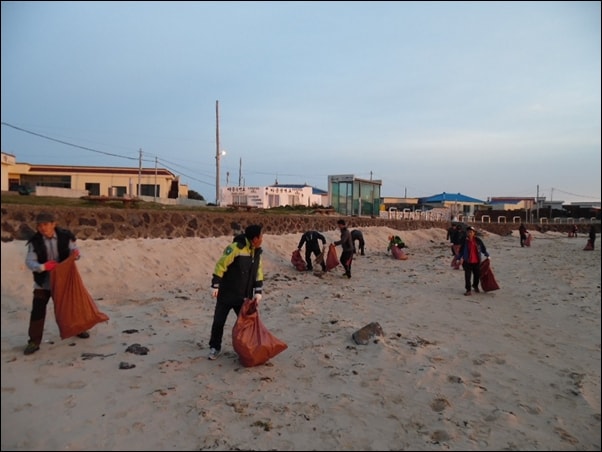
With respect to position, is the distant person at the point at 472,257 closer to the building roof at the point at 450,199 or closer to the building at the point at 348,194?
the building at the point at 348,194

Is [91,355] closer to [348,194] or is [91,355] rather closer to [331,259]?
[331,259]

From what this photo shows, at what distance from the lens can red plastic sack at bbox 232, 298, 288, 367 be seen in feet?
14.0

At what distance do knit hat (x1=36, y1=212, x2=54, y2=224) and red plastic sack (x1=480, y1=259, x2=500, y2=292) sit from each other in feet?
28.4

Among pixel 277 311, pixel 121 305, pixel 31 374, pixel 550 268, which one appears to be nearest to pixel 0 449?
pixel 31 374

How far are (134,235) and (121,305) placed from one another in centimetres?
137

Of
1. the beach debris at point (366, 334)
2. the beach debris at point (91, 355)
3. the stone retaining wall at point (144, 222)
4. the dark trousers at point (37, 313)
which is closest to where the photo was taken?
the stone retaining wall at point (144, 222)

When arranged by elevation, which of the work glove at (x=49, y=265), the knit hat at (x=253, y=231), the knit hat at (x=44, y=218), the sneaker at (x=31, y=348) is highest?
the knit hat at (x=44, y=218)

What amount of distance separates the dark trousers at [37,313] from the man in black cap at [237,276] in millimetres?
2023

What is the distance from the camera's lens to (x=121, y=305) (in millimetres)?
5391

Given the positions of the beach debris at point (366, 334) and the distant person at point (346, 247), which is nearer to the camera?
the beach debris at point (366, 334)

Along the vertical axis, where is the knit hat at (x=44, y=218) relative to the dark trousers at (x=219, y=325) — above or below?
above

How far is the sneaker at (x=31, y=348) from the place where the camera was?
7.26 feet

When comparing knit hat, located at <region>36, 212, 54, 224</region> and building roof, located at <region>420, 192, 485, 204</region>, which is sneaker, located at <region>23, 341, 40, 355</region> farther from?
building roof, located at <region>420, 192, 485, 204</region>

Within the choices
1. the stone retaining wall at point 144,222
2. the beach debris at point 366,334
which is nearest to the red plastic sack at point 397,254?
the stone retaining wall at point 144,222
